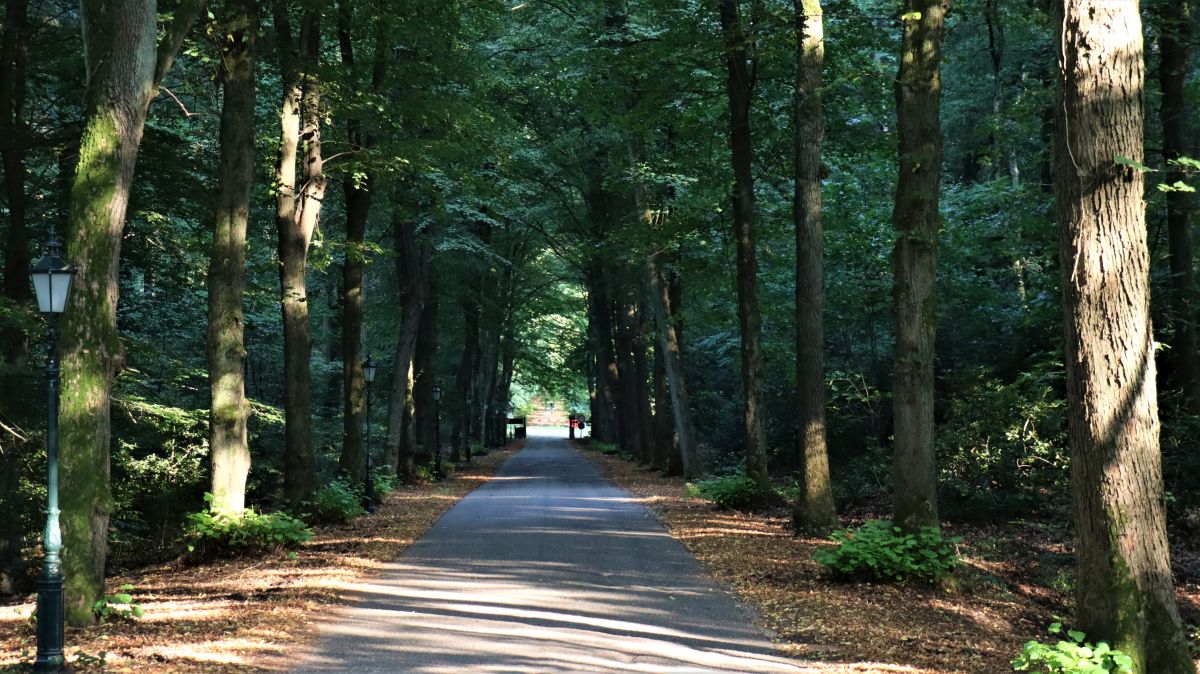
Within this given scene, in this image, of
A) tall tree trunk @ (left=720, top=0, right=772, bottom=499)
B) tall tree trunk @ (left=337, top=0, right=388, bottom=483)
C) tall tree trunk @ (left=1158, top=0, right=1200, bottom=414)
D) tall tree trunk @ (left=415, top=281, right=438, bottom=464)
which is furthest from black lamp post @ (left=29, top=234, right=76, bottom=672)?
tall tree trunk @ (left=415, top=281, right=438, bottom=464)

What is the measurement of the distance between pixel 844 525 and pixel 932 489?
577 cm

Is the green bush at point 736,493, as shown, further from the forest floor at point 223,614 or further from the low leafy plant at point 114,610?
the low leafy plant at point 114,610

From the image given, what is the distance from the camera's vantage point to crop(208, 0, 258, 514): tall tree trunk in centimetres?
1329

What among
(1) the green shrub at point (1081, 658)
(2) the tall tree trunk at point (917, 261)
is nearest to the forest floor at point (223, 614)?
(1) the green shrub at point (1081, 658)

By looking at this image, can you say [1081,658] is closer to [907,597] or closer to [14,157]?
[907,597]

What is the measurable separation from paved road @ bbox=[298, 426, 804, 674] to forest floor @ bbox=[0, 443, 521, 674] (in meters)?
0.35

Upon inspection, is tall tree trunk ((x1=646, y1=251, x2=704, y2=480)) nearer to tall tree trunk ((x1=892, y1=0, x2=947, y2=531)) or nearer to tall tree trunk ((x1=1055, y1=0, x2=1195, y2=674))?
tall tree trunk ((x1=892, y1=0, x2=947, y2=531))

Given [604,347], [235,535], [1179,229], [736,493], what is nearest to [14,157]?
[235,535]

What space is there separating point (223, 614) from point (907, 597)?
21.3 ft

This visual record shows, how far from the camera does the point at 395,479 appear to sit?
25.6 m

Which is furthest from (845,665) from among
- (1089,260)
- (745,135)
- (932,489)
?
(745,135)

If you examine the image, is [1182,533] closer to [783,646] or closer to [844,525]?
[844,525]

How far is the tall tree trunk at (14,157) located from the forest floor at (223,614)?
426 centimetres

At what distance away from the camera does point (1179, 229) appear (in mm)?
16516
